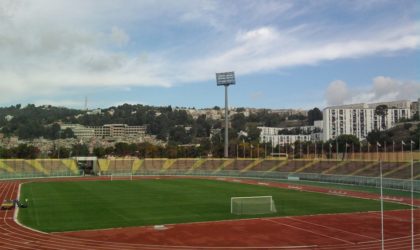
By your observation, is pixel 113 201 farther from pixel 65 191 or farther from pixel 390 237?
pixel 390 237

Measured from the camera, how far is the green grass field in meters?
31.1

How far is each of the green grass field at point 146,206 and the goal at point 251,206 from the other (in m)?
0.74

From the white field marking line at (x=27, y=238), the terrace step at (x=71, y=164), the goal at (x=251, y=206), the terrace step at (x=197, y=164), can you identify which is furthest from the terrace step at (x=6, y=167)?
the white field marking line at (x=27, y=238)

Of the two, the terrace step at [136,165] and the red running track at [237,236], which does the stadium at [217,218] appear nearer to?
the red running track at [237,236]

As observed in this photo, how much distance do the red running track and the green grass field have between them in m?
2.11

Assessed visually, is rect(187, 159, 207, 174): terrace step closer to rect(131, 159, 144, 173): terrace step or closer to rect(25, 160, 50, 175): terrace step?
rect(131, 159, 144, 173): terrace step

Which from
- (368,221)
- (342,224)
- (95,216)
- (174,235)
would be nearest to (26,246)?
(174,235)

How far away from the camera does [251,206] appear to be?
36062mm

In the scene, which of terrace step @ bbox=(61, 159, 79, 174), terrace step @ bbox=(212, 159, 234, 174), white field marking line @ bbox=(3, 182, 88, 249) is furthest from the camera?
terrace step @ bbox=(212, 159, 234, 174)

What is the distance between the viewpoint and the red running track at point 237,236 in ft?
77.1

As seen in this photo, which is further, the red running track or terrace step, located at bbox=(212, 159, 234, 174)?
terrace step, located at bbox=(212, 159, 234, 174)

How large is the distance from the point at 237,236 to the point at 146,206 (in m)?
14.7

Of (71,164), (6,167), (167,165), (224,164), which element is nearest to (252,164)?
(224,164)

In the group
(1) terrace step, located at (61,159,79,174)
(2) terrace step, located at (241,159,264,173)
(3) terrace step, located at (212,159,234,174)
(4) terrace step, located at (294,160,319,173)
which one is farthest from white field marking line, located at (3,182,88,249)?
(1) terrace step, located at (61,159,79,174)
